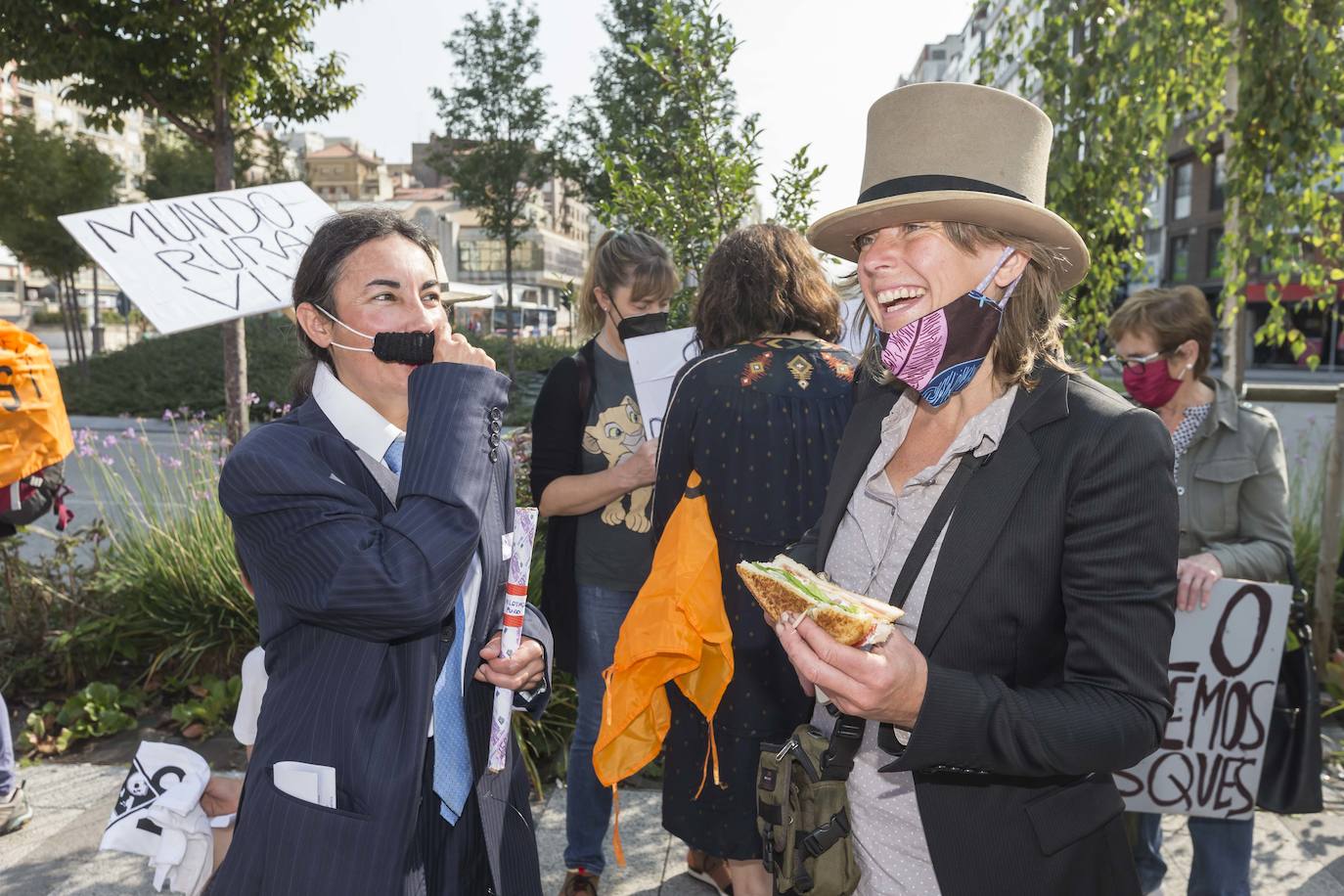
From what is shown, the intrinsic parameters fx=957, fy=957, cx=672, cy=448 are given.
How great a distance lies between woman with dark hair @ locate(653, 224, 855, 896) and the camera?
277 cm

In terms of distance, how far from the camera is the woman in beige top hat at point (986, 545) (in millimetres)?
1422

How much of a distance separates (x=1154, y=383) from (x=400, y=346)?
2490 mm

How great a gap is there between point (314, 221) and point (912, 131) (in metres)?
2.67

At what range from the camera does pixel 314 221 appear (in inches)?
146

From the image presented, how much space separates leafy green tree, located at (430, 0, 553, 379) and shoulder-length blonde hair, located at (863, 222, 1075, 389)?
1802cm

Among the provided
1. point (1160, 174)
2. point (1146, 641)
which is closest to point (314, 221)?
point (1146, 641)

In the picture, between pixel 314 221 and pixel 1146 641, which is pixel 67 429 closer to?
pixel 314 221

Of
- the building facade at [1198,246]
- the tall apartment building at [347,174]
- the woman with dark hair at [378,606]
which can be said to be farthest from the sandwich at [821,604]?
the tall apartment building at [347,174]

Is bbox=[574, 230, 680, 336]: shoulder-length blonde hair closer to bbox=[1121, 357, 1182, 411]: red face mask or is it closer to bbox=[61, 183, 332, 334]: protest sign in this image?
bbox=[61, 183, 332, 334]: protest sign

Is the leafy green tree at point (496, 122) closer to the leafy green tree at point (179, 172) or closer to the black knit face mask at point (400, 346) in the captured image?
the leafy green tree at point (179, 172)

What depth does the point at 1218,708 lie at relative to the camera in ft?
9.80

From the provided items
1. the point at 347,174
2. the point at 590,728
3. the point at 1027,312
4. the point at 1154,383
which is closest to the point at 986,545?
the point at 1027,312

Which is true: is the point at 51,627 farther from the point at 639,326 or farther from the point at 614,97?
the point at 614,97

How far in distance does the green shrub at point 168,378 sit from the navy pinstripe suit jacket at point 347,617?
15.5 m
